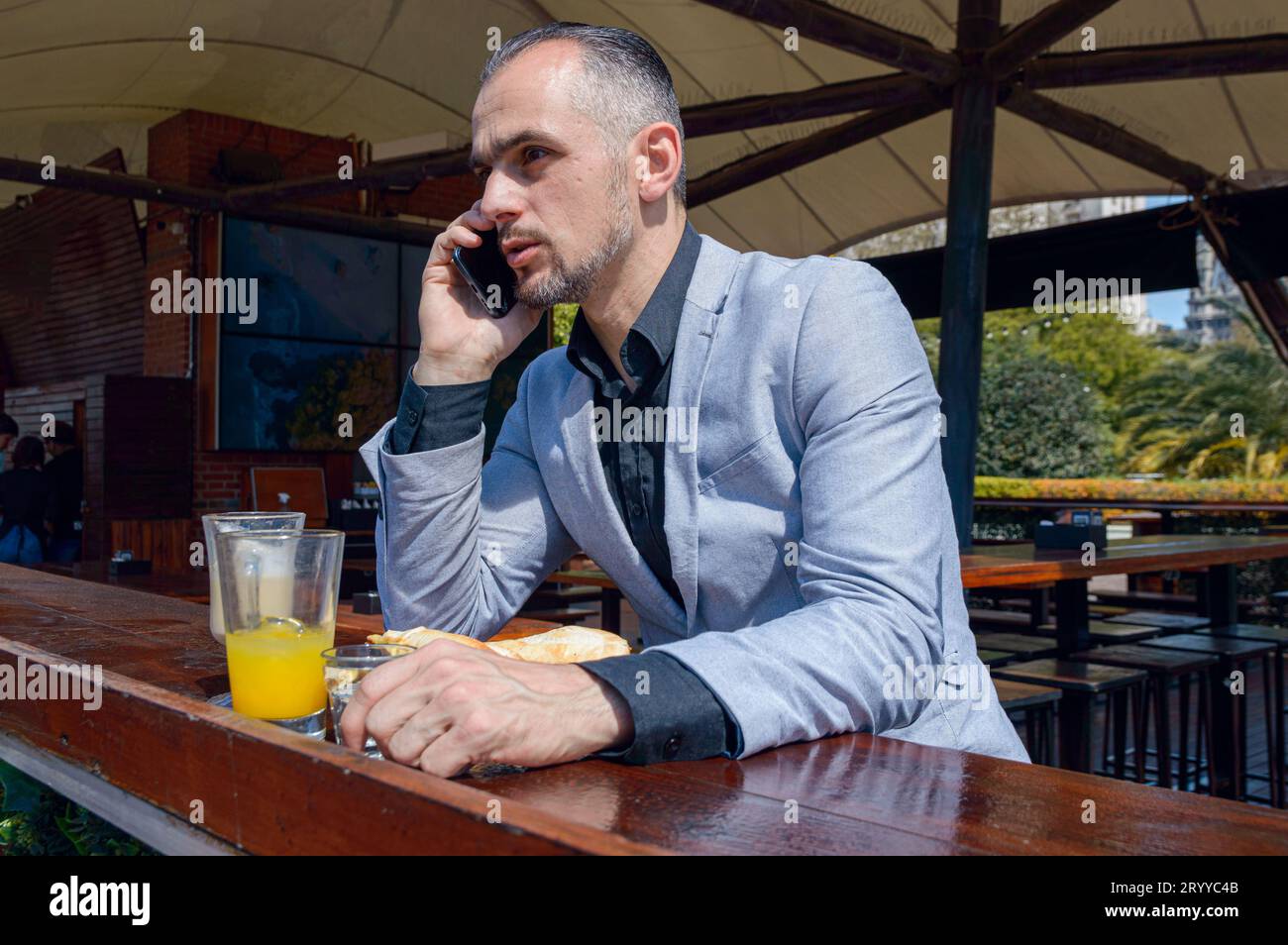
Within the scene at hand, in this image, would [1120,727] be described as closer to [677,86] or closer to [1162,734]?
[1162,734]

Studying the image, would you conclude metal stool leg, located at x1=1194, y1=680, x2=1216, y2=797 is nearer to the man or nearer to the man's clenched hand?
the man

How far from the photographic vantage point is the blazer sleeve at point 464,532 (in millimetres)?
1423

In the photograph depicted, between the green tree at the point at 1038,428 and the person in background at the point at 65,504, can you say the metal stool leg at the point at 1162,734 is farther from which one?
the green tree at the point at 1038,428

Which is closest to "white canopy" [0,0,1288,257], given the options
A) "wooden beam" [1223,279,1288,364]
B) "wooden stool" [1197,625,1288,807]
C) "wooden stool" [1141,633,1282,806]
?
"wooden beam" [1223,279,1288,364]

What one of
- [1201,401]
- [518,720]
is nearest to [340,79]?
[518,720]

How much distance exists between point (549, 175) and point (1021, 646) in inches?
131

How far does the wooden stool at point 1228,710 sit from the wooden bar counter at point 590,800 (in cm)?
361

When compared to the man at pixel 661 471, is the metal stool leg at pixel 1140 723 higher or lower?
lower

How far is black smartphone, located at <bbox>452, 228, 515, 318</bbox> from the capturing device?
1548 mm

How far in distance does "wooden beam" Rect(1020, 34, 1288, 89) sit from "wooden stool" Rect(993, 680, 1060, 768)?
96.0 inches

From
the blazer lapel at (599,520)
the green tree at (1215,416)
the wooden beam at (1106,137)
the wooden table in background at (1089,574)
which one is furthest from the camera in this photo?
the green tree at (1215,416)

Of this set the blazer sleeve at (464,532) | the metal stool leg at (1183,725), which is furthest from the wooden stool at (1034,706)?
the blazer sleeve at (464,532)
